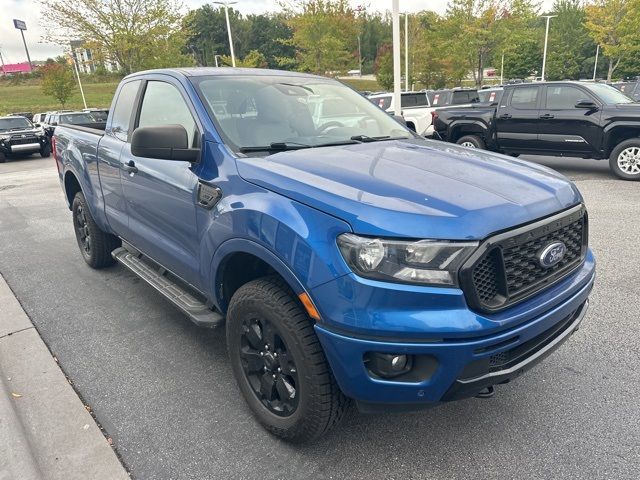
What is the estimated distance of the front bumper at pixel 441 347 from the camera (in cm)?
193

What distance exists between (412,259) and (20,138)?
2053cm

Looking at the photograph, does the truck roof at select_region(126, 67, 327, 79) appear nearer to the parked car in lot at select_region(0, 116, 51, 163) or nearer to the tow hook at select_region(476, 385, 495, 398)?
the tow hook at select_region(476, 385, 495, 398)

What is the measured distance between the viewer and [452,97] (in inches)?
628

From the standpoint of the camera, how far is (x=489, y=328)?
77.4 inches

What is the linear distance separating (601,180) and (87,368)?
9.00 meters

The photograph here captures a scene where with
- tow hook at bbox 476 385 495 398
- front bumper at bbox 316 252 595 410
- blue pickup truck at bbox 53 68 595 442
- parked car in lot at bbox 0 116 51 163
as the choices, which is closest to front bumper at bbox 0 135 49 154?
parked car in lot at bbox 0 116 51 163

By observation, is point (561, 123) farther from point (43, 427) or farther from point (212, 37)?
point (212, 37)

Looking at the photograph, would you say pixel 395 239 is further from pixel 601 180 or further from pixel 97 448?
pixel 601 180

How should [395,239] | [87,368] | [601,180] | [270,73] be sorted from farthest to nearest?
[601,180] → [270,73] → [87,368] → [395,239]

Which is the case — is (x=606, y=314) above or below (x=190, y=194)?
below

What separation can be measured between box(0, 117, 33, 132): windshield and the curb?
18950 mm

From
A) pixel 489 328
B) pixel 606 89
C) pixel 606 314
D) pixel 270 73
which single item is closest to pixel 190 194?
pixel 270 73

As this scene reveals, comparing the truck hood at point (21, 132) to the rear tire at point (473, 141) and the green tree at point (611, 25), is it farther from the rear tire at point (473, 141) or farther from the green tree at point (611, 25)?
the green tree at point (611, 25)

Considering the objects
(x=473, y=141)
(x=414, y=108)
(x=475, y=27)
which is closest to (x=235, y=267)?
(x=473, y=141)
